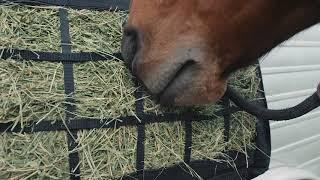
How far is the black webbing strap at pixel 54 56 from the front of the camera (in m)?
1.63

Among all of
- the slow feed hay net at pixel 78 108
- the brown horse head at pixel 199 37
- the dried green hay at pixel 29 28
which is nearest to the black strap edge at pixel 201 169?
the slow feed hay net at pixel 78 108

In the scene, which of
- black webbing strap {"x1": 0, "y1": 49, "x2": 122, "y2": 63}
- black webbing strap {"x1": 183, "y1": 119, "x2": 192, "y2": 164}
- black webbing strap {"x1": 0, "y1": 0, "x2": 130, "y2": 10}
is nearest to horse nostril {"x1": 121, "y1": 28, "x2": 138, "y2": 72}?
black webbing strap {"x1": 0, "y1": 49, "x2": 122, "y2": 63}

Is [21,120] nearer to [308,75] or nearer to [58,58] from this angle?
[58,58]

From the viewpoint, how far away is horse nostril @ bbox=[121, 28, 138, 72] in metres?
1.57

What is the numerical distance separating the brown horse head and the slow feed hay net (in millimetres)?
182

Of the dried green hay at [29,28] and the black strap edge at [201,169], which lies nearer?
the dried green hay at [29,28]

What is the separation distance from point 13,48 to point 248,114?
101 cm

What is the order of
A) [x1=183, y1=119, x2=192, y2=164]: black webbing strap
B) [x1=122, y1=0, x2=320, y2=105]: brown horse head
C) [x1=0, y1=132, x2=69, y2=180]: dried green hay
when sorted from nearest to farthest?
1. [x1=122, y1=0, x2=320, y2=105]: brown horse head
2. [x1=0, y1=132, x2=69, y2=180]: dried green hay
3. [x1=183, y1=119, x2=192, y2=164]: black webbing strap

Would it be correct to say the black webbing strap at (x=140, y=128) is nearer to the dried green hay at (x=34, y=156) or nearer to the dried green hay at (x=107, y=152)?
the dried green hay at (x=107, y=152)

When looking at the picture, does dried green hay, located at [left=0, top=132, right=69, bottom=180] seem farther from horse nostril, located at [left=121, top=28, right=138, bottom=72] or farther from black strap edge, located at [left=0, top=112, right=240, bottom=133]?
horse nostril, located at [left=121, top=28, right=138, bottom=72]

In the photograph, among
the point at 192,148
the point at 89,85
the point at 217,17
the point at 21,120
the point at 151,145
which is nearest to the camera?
the point at 217,17

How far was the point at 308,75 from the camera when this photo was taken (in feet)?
10.5

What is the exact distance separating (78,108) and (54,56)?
0.18 metres

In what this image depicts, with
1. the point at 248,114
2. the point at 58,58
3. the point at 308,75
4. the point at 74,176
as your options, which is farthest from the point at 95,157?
the point at 308,75
